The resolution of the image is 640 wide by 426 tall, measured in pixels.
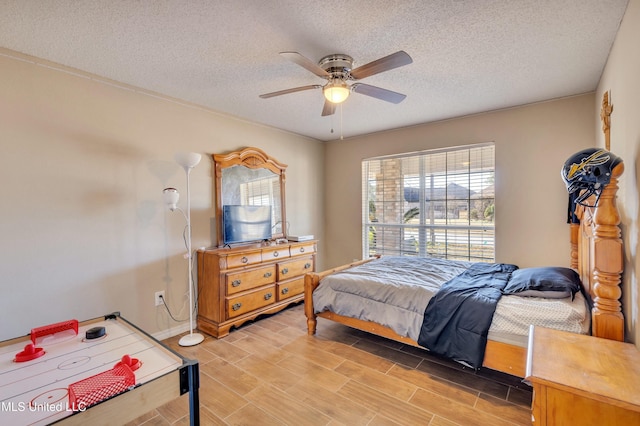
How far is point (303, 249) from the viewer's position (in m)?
3.93

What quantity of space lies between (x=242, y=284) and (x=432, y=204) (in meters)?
2.81

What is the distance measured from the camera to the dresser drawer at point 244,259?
3.05m

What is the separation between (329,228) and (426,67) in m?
3.19

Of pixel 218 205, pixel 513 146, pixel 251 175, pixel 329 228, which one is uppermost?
pixel 513 146

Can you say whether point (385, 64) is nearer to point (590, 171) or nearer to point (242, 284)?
point (590, 171)

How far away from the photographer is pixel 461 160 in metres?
3.90

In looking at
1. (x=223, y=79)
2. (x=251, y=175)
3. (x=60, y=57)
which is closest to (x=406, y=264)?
(x=251, y=175)

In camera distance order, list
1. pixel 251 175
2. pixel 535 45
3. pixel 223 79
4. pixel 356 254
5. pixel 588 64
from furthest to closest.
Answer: pixel 356 254 < pixel 251 175 < pixel 223 79 < pixel 588 64 < pixel 535 45

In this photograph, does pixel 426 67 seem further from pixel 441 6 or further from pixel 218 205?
pixel 218 205

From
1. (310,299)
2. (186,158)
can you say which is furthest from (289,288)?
(186,158)

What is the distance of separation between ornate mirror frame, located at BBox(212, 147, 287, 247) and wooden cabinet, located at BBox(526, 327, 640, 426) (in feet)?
10.2

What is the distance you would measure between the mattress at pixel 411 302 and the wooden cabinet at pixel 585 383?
16.4 inches

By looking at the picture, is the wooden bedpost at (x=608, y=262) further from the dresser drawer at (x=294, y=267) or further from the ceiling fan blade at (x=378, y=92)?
the dresser drawer at (x=294, y=267)

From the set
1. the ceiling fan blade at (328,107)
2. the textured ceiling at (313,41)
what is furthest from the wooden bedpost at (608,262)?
the ceiling fan blade at (328,107)
